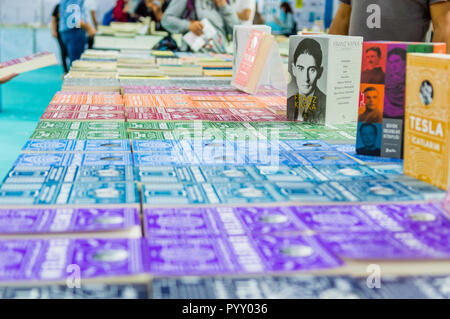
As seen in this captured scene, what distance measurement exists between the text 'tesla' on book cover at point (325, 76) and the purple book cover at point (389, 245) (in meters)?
1.01

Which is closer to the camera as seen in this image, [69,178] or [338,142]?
[69,178]

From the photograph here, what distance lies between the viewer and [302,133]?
71.6 inches

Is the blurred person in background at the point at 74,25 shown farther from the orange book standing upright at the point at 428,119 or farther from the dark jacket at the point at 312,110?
the orange book standing upright at the point at 428,119

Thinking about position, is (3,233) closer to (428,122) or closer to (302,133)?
(428,122)

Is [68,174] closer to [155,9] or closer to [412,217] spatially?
[412,217]

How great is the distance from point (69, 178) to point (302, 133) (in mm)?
833

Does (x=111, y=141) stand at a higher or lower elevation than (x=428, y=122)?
lower

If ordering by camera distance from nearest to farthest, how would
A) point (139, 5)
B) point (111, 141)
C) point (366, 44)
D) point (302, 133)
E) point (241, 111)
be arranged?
point (366, 44), point (111, 141), point (302, 133), point (241, 111), point (139, 5)

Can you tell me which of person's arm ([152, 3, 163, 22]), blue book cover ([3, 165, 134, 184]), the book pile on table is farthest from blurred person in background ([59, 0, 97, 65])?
blue book cover ([3, 165, 134, 184])

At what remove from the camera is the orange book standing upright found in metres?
1.16

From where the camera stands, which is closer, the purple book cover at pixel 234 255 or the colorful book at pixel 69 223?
the purple book cover at pixel 234 255

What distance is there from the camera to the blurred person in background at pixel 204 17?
4.66 m

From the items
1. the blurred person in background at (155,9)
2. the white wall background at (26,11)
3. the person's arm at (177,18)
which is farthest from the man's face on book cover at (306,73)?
the white wall background at (26,11)

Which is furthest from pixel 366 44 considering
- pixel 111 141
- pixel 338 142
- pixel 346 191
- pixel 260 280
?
pixel 260 280
